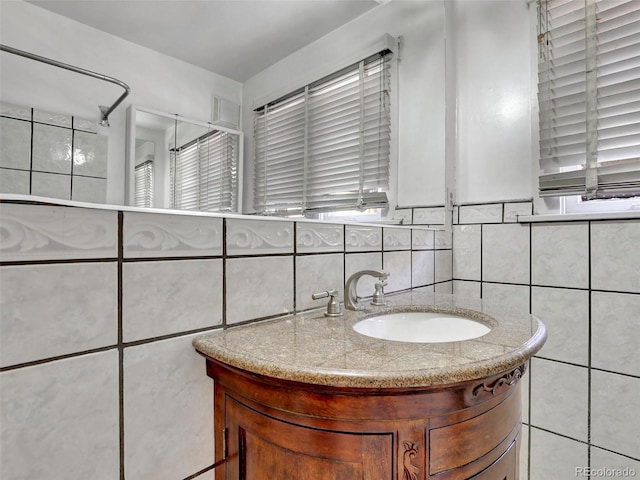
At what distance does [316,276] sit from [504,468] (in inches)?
23.7

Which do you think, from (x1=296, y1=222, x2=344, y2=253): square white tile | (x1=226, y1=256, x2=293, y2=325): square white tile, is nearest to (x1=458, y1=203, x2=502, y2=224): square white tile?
(x1=296, y1=222, x2=344, y2=253): square white tile

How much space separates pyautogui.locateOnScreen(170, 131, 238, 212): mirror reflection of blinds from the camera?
0.69 metres

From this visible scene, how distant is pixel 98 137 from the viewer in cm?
58

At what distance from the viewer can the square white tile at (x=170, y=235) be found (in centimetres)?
61

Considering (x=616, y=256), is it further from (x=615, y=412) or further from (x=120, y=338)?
(x=120, y=338)

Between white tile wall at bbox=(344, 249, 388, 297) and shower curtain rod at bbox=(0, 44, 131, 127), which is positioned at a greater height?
shower curtain rod at bbox=(0, 44, 131, 127)

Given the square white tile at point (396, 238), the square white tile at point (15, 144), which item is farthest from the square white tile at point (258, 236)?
the square white tile at point (396, 238)

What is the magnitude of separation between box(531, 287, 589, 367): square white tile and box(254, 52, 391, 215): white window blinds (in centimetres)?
75

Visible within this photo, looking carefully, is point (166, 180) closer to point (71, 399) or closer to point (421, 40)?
point (71, 399)

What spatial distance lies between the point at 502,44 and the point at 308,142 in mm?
1069

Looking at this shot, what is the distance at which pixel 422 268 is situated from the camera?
1408 millimetres

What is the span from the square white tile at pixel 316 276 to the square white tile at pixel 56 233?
0.46 metres

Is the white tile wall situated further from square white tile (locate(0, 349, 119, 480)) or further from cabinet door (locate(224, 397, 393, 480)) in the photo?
square white tile (locate(0, 349, 119, 480))

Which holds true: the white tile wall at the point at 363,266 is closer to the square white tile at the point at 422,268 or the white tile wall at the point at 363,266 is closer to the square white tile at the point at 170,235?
the square white tile at the point at 422,268
